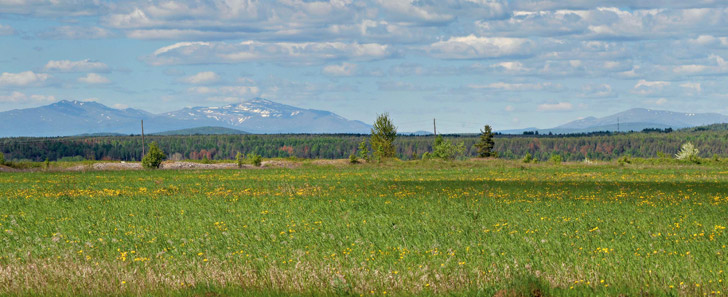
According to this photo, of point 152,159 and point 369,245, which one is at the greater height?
point 152,159

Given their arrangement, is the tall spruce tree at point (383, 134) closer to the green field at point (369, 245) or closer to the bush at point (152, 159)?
the bush at point (152, 159)

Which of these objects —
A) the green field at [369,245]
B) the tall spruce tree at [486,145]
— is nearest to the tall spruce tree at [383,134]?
the tall spruce tree at [486,145]

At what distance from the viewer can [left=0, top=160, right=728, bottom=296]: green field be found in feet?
50.3

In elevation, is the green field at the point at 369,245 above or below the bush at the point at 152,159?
below

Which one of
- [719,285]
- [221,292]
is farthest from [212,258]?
[719,285]

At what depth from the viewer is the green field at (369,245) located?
15.3 meters

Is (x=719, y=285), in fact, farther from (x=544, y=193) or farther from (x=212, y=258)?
(x=544, y=193)

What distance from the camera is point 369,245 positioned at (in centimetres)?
1977

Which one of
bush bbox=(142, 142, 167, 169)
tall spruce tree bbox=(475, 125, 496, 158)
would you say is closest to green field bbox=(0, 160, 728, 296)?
bush bbox=(142, 142, 167, 169)

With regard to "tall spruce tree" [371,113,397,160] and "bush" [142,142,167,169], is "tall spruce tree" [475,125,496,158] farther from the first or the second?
"bush" [142,142,167,169]

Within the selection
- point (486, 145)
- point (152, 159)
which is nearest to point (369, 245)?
point (152, 159)

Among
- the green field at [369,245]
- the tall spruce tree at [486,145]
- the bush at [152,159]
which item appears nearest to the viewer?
the green field at [369,245]

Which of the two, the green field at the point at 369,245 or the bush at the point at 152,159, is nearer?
the green field at the point at 369,245

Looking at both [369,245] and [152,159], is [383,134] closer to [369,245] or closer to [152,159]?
[152,159]
